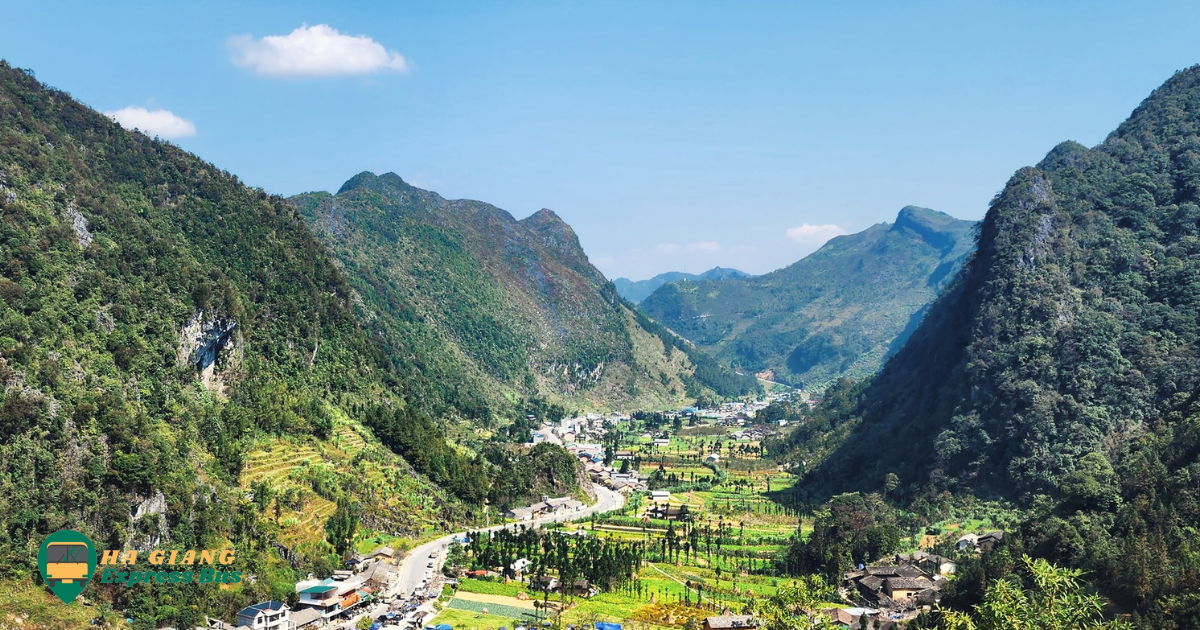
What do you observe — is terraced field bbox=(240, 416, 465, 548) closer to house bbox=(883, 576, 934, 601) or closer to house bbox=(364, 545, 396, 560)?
house bbox=(364, 545, 396, 560)

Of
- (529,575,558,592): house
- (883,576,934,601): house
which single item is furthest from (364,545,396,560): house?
(883,576,934,601): house

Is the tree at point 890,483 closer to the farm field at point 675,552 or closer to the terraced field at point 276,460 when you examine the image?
the farm field at point 675,552

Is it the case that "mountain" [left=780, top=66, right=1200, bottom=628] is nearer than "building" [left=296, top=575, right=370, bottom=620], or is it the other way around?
"building" [left=296, top=575, right=370, bottom=620]

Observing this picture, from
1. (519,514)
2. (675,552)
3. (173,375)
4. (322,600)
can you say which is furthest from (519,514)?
(322,600)

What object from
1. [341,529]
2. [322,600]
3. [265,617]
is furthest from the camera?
[341,529]

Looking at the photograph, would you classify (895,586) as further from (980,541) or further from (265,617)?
(265,617)

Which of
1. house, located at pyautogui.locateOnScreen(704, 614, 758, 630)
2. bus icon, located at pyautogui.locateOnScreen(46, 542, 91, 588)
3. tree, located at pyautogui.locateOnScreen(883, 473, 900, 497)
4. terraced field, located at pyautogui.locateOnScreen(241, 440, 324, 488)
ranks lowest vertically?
house, located at pyautogui.locateOnScreen(704, 614, 758, 630)

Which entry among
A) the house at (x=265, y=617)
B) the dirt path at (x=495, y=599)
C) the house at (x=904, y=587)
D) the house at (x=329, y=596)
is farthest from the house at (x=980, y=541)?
the house at (x=265, y=617)
